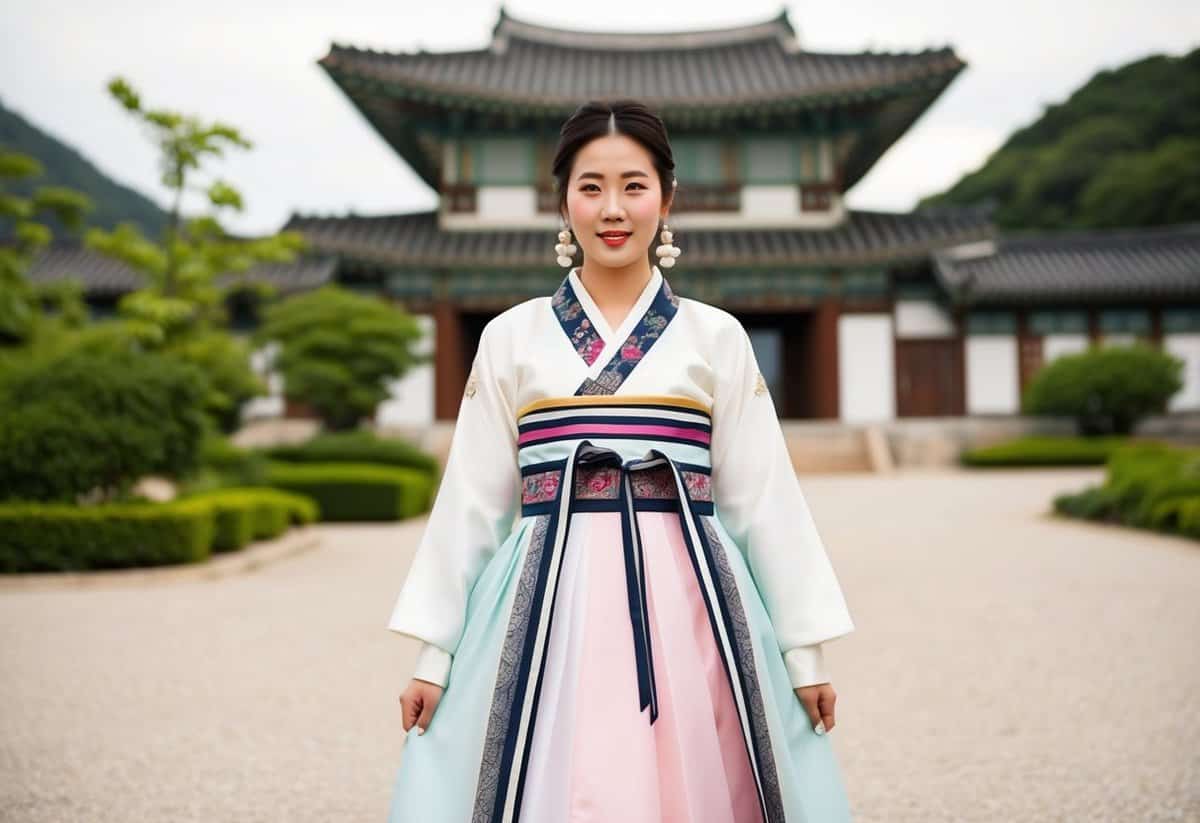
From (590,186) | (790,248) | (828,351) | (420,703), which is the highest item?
(790,248)

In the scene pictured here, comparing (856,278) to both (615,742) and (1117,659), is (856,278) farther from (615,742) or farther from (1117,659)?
(615,742)

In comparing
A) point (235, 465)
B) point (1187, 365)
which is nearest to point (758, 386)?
point (235, 465)

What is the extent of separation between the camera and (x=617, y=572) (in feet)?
5.77

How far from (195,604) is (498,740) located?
547 centimetres

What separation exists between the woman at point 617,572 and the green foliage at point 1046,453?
15552mm

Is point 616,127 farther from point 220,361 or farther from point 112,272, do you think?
point 112,272

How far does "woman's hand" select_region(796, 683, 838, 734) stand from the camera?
1765mm

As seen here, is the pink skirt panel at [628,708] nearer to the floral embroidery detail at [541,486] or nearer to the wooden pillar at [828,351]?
the floral embroidery detail at [541,486]

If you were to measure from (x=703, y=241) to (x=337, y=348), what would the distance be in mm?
7264

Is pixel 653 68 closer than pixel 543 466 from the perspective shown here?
No

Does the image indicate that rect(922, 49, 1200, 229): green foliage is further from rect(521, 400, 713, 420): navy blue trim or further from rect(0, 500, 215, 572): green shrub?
rect(521, 400, 713, 420): navy blue trim

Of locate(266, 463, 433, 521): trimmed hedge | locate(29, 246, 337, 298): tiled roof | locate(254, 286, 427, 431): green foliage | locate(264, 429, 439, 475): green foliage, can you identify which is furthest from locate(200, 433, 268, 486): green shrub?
locate(29, 246, 337, 298): tiled roof

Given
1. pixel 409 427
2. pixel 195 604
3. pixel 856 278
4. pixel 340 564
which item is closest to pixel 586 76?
pixel 856 278

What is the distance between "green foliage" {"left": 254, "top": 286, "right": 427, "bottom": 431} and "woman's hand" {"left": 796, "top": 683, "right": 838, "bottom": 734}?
12.4 m
